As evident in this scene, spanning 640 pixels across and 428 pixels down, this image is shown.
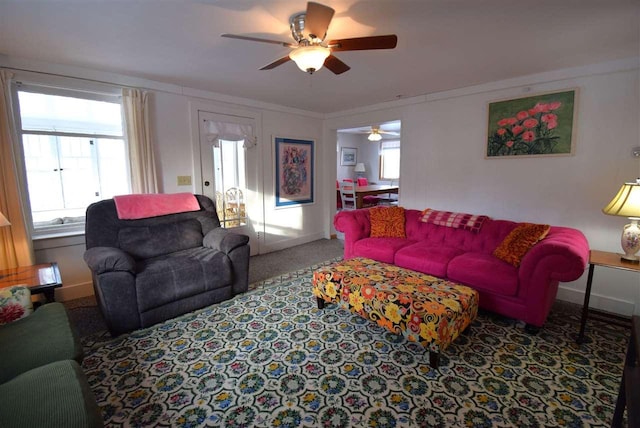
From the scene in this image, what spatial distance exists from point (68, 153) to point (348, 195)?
509 centimetres

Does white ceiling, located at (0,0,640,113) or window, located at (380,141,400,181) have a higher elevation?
white ceiling, located at (0,0,640,113)

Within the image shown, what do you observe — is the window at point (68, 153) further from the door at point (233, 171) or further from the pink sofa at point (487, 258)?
the pink sofa at point (487, 258)

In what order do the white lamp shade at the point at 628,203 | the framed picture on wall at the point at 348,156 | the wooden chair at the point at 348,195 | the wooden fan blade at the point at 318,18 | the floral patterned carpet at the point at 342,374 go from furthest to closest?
the framed picture on wall at the point at 348,156
the wooden chair at the point at 348,195
the white lamp shade at the point at 628,203
the floral patterned carpet at the point at 342,374
the wooden fan blade at the point at 318,18

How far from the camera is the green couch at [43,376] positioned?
107 centimetres

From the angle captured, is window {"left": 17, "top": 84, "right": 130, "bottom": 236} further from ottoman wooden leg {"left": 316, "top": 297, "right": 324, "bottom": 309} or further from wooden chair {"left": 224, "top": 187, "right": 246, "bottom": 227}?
ottoman wooden leg {"left": 316, "top": 297, "right": 324, "bottom": 309}

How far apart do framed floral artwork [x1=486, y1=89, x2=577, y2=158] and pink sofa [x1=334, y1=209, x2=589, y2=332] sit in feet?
2.80

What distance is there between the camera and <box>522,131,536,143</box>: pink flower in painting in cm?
320

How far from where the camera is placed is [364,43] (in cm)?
182

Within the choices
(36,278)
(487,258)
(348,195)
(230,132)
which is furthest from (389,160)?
(36,278)

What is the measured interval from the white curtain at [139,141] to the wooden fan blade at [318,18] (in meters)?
2.45

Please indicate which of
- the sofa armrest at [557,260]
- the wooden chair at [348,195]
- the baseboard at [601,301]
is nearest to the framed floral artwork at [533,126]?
the sofa armrest at [557,260]

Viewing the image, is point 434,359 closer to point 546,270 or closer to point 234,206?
point 546,270

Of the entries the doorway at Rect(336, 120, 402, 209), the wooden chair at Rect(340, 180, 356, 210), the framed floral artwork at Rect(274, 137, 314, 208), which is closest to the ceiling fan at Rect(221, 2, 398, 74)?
the framed floral artwork at Rect(274, 137, 314, 208)

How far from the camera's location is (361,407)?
1.65 m
